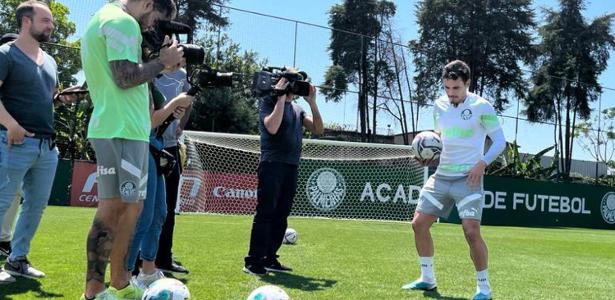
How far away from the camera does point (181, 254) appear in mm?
6469

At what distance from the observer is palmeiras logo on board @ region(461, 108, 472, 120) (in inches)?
197

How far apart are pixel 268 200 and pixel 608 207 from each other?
21783 millimetres

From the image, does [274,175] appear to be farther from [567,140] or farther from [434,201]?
[567,140]

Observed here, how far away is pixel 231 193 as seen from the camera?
16.1m

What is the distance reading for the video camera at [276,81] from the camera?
17.6 feet

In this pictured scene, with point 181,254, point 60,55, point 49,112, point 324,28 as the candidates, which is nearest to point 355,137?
point 324,28

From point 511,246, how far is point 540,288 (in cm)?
508

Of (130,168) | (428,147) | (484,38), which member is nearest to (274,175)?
(428,147)

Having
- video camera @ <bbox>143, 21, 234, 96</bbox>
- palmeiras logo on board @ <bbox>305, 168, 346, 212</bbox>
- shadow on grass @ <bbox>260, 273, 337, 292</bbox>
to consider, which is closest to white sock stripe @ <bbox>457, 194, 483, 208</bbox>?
shadow on grass @ <bbox>260, 273, 337, 292</bbox>

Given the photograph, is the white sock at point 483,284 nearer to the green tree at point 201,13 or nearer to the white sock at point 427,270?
the white sock at point 427,270

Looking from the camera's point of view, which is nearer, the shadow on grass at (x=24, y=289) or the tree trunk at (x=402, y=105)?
the shadow on grass at (x=24, y=289)

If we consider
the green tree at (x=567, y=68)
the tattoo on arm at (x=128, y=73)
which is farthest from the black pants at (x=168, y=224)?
the green tree at (x=567, y=68)

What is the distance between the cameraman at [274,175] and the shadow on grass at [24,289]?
178cm

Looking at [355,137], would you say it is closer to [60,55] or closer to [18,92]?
[60,55]
